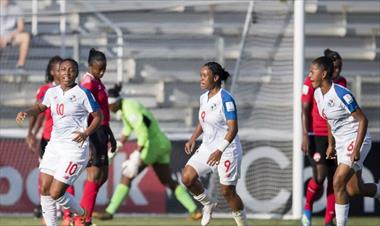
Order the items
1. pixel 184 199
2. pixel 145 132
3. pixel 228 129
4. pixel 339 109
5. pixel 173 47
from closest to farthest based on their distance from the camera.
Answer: pixel 339 109 → pixel 228 129 → pixel 145 132 → pixel 184 199 → pixel 173 47

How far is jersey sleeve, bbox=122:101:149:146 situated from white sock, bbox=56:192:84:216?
10.6 feet

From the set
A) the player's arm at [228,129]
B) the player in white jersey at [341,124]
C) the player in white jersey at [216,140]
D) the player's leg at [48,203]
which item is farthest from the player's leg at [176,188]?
the player's leg at [48,203]

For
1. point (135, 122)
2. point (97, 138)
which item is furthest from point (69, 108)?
point (135, 122)

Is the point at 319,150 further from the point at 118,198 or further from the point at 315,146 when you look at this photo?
the point at 118,198

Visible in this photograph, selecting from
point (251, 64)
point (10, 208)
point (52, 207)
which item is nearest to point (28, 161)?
point (10, 208)

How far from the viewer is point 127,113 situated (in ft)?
49.7

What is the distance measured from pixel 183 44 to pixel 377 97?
328 cm

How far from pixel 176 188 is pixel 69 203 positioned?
410cm

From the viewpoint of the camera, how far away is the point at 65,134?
11617 mm

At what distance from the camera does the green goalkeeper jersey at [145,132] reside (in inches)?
598

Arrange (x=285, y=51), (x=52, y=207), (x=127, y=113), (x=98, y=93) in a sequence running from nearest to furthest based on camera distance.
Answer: (x=52, y=207) → (x=98, y=93) → (x=127, y=113) → (x=285, y=51)

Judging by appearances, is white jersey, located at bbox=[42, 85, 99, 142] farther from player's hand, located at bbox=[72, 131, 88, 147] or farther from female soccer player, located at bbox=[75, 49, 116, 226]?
female soccer player, located at bbox=[75, 49, 116, 226]

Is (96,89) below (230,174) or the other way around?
the other way around

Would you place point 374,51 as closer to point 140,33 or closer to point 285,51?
point 285,51
